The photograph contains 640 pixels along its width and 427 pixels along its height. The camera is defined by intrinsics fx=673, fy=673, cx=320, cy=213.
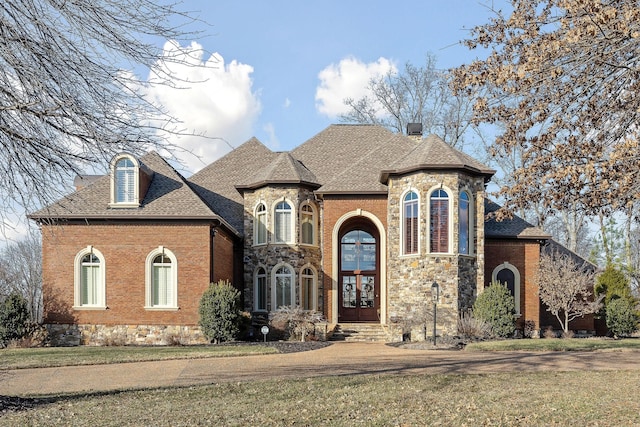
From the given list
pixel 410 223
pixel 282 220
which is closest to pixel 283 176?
pixel 282 220

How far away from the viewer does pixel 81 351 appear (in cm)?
1889

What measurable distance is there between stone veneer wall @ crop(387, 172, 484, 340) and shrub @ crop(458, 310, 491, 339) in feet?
1.08

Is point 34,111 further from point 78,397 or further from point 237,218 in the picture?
point 237,218

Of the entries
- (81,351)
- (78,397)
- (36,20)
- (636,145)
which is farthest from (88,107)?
(81,351)

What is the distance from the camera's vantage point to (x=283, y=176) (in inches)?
985

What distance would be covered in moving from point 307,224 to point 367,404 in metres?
15.7

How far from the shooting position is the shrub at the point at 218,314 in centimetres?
2128

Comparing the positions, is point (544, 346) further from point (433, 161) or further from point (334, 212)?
point (334, 212)

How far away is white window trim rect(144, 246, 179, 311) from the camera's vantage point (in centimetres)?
2220

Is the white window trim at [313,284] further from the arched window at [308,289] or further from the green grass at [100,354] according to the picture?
the green grass at [100,354]

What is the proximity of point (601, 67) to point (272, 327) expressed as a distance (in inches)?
653

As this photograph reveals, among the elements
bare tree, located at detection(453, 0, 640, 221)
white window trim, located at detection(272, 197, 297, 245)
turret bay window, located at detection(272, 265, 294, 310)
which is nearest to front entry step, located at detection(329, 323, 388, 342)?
turret bay window, located at detection(272, 265, 294, 310)

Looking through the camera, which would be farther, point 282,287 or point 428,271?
point 282,287

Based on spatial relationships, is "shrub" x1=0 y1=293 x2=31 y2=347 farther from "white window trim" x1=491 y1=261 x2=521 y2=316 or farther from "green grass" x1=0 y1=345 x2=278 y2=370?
"white window trim" x1=491 y1=261 x2=521 y2=316
